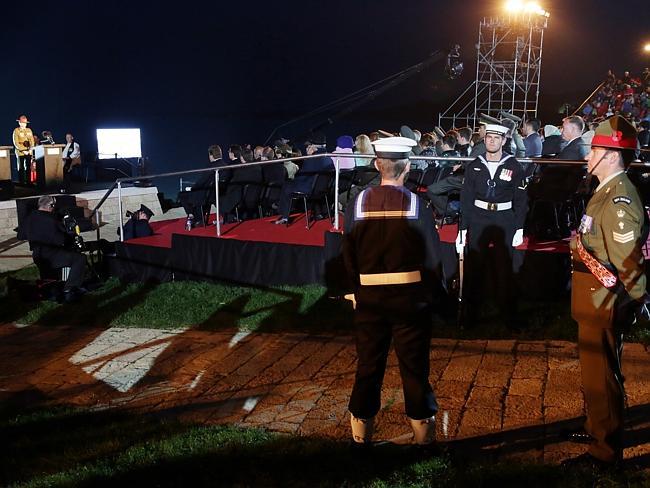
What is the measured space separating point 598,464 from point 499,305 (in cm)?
276

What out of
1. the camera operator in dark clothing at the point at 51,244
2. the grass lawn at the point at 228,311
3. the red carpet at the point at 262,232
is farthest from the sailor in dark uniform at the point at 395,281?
the camera operator in dark clothing at the point at 51,244

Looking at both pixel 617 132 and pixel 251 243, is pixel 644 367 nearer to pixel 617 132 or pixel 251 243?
pixel 617 132

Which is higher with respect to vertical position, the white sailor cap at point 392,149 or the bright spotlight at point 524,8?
the bright spotlight at point 524,8

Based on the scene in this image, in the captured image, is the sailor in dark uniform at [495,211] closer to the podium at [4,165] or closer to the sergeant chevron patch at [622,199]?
the sergeant chevron patch at [622,199]

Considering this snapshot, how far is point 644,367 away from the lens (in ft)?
15.3

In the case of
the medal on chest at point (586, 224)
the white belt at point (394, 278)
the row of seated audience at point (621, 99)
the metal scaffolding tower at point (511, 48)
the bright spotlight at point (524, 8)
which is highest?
the bright spotlight at point (524, 8)

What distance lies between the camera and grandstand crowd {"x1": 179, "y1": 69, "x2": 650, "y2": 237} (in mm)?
7223

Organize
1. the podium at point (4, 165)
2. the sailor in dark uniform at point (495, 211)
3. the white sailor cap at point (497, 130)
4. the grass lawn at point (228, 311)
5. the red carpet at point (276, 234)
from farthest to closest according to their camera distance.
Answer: the podium at point (4, 165)
the red carpet at point (276, 234)
the grass lawn at point (228, 311)
the sailor in dark uniform at point (495, 211)
the white sailor cap at point (497, 130)

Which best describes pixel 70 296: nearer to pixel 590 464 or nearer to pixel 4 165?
pixel 590 464

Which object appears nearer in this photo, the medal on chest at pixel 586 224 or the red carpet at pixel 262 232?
the medal on chest at pixel 586 224

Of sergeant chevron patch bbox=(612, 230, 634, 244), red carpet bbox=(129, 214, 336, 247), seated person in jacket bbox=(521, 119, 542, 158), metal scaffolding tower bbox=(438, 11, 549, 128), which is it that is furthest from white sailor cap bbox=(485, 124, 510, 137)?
metal scaffolding tower bbox=(438, 11, 549, 128)

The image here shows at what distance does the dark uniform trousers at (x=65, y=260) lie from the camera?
27.5ft

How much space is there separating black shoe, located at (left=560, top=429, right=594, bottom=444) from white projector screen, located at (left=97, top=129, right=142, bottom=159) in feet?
62.1

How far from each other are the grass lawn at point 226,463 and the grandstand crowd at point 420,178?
3.66 metres
